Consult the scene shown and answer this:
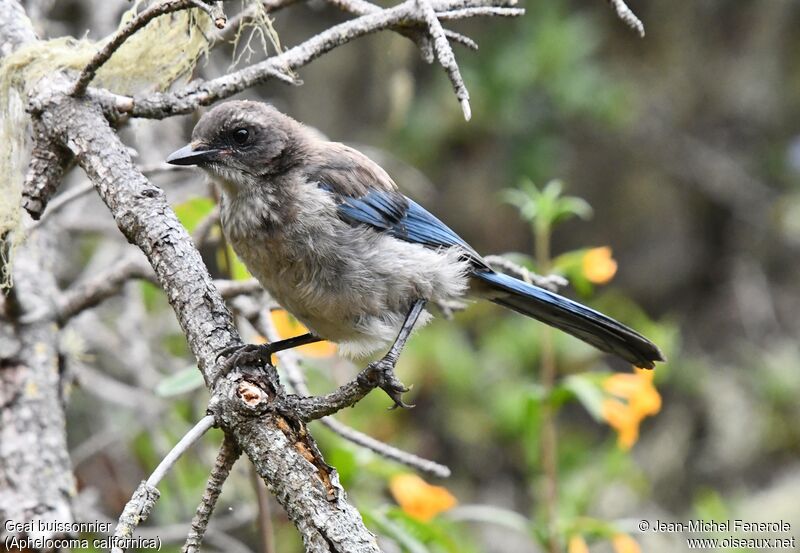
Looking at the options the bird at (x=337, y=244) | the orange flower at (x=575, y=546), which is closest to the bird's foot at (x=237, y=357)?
the bird at (x=337, y=244)

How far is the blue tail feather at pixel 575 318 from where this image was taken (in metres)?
3.41

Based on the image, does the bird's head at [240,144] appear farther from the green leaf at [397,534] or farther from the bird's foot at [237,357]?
the green leaf at [397,534]

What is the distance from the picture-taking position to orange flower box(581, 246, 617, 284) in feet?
11.3

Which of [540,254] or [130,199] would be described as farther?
[540,254]

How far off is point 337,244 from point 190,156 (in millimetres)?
574

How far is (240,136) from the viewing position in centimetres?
335

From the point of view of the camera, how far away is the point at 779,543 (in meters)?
5.08

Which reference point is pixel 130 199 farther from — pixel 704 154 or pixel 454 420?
pixel 704 154

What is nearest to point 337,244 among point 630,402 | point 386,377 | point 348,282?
point 348,282

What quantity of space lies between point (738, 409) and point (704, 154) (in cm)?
204

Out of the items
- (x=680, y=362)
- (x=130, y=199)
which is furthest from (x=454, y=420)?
(x=130, y=199)

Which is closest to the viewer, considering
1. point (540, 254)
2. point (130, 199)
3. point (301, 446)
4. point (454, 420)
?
point (301, 446)

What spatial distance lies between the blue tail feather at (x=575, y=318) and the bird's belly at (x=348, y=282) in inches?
13.7

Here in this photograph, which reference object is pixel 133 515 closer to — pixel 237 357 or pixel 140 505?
pixel 140 505
